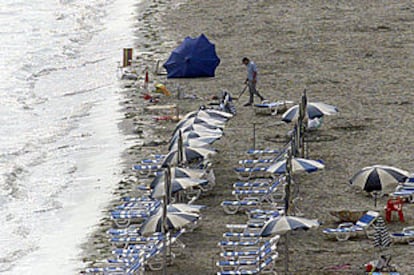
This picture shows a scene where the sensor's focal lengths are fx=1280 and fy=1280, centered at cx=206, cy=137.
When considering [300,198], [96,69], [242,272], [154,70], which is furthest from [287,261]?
[96,69]

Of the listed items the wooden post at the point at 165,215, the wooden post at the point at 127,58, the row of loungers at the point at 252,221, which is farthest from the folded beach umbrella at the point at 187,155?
the wooden post at the point at 127,58

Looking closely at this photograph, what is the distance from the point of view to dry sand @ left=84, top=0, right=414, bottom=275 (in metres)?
21.7

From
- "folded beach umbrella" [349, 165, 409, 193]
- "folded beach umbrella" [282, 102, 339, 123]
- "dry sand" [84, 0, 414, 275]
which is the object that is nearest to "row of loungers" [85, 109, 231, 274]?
"dry sand" [84, 0, 414, 275]

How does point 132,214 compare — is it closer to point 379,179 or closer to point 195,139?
point 195,139

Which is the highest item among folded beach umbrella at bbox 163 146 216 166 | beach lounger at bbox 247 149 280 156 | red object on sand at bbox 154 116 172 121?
folded beach umbrella at bbox 163 146 216 166

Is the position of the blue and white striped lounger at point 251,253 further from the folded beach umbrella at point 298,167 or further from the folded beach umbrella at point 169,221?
the folded beach umbrella at point 298,167

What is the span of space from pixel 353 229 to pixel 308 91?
11983 mm

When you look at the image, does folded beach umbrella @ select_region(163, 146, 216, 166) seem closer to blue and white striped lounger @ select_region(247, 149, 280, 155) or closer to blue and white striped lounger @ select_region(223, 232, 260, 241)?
blue and white striped lounger @ select_region(247, 149, 280, 155)

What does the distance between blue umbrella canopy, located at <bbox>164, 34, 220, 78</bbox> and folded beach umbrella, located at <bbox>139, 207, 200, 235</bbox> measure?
43.5 feet

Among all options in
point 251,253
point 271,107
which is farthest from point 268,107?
point 251,253

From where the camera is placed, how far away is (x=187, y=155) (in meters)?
23.7

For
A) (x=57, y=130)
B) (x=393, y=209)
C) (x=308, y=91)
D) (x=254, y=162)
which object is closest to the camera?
(x=393, y=209)

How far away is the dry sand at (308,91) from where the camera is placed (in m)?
21.7

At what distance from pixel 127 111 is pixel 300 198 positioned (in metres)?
9.33
